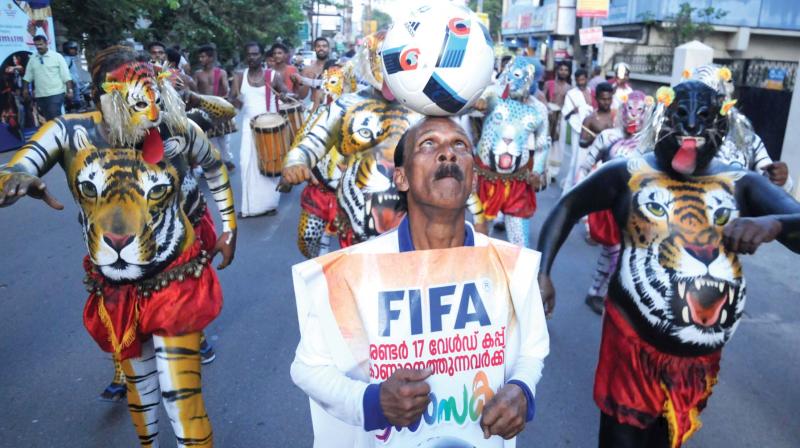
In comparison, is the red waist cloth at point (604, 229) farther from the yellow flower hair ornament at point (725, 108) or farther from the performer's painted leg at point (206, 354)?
the performer's painted leg at point (206, 354)

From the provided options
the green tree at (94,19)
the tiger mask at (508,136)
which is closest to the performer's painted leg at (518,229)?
the tiger mask at (508,136)

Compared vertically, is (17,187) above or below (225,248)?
above

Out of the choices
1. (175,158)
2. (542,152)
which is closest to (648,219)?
(175,158)

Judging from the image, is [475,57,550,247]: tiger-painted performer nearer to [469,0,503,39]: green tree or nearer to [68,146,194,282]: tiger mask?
[68,146,194,282]: tiger mask

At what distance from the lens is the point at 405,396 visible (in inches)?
61.0

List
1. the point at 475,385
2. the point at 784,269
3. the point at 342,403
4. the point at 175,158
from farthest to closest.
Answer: the point at 784,269, the point at 175,158, the point at 475,385, the point at 342,403

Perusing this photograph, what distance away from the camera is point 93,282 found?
278 centimetres

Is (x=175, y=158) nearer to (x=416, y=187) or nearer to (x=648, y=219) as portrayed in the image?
(x=416, y=187)

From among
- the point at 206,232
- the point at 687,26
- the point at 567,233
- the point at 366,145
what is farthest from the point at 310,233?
the point at 687,26

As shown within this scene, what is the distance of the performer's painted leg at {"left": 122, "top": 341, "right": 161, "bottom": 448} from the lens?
282cm

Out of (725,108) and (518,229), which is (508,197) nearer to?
(518,229)

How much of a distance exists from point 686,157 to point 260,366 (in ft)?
9.72

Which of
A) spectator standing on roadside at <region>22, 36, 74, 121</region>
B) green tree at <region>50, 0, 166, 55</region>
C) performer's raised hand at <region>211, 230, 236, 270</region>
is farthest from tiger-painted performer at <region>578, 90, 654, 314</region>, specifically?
green tree at <region>50, 0, 166, 55</region>

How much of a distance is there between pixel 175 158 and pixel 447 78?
142cm
